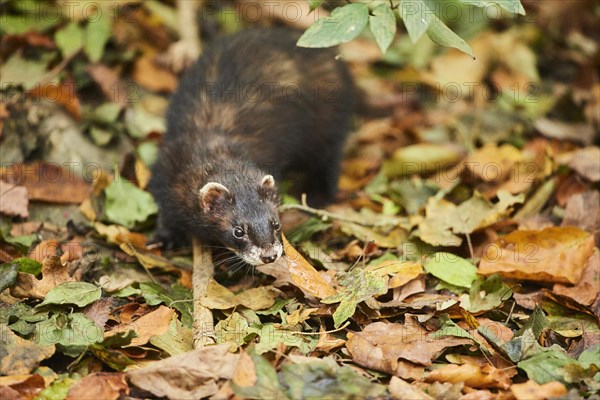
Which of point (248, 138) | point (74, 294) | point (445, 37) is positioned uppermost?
point (445, 37)

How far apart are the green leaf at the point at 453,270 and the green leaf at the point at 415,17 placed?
6.87 ft

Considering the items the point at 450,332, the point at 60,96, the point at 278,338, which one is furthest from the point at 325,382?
the point at 60,96

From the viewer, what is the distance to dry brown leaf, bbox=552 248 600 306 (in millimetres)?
5730

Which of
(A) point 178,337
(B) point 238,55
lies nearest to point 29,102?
(B) point 238,55

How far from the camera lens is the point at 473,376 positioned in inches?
192

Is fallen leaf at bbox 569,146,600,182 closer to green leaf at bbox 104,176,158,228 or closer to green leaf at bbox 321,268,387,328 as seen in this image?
green leaf at bbox 321,268,387,328

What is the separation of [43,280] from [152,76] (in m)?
3.82

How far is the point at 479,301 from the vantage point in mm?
5797

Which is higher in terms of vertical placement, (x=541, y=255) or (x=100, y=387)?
(x=100, y=387)

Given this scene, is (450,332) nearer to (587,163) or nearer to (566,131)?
(587,163)

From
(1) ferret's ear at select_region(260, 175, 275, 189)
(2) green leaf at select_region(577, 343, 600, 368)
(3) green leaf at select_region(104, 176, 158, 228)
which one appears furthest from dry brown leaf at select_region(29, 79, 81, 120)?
(2) green leaf at select_region(577, 343, 600, 368)

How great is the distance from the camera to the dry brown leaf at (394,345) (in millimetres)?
5016

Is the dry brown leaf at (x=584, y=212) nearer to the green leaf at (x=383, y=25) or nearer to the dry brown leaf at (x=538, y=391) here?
the dry brown leaf at (x=538, y=391)

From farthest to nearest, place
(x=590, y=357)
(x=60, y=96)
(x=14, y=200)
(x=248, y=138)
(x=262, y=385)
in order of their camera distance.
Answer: (x=60, y=96) → (x=248, y=138) → (x=14, y=200) → (x=590, y=357) → (x=262, y=385)
